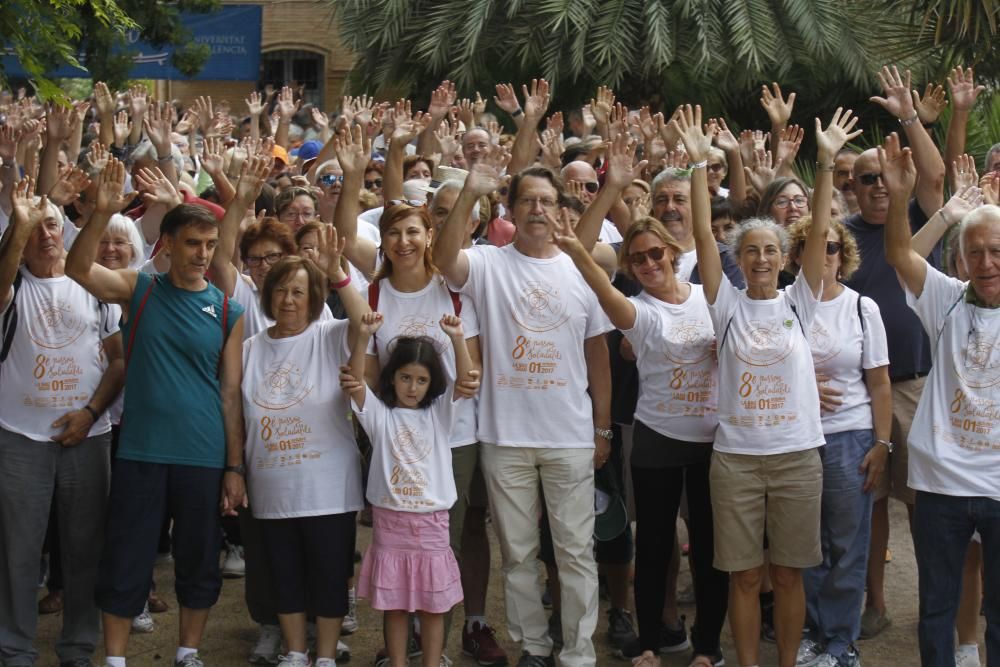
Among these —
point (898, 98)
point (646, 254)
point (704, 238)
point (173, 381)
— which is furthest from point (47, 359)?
point (898, 98)

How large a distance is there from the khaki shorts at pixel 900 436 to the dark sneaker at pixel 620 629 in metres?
1.24

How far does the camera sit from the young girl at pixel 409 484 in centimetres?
523

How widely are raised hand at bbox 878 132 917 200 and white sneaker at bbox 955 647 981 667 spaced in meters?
1.96

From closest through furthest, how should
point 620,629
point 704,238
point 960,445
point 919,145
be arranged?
point 960,445, point 704,238, point 620,629, point 919,145

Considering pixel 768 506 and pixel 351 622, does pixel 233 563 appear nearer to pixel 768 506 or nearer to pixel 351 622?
pixel 351 622

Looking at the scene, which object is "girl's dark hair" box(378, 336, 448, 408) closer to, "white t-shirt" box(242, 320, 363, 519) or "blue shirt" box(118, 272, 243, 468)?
"white t-shirt" box(242, 320, 363, 519)

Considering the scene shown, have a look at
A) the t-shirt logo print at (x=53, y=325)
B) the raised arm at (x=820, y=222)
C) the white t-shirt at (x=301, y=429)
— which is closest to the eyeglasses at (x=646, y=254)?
the raised arm at (x=820, y=222)

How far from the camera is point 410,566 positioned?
5234mm

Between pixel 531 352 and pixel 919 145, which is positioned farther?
pixel 919 145

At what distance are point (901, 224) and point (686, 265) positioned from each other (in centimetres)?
130

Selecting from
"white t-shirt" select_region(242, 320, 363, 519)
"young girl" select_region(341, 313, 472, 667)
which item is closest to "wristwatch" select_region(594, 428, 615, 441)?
"young girl" select_region(341, 313, 472, 667)

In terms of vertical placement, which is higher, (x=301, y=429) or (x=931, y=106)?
(x=931, y=106)

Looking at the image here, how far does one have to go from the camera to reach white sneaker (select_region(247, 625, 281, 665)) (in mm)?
5742

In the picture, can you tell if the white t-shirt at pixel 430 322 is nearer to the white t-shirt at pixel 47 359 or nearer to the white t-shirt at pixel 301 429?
the white t-shirt at pixel 301 429
